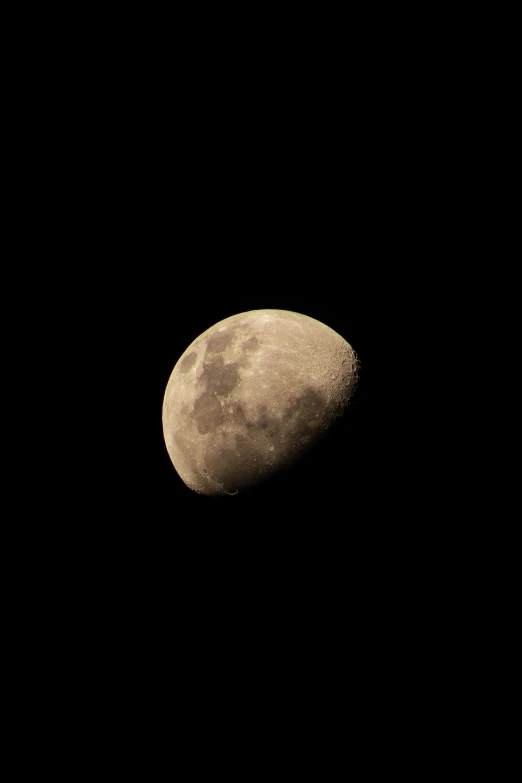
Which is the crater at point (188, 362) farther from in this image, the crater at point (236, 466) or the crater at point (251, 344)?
the crater at point (236, 466)

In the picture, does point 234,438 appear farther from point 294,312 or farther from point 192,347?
point 294,312

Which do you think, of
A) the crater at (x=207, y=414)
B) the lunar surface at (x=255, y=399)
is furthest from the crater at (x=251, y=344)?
the crater at (x=207, y=414)

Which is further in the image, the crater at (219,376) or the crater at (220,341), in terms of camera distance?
the crater at (220,341)

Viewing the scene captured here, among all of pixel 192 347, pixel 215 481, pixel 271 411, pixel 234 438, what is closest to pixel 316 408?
pixel 271 411

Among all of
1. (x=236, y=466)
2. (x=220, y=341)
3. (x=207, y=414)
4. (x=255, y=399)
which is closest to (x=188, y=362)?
(x=220, y=341)

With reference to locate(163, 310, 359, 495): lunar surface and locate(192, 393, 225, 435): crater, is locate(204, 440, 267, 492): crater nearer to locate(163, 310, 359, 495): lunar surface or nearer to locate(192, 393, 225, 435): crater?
locate(163, 310, 359, 495): lunar surface

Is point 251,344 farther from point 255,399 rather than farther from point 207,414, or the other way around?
point 207,414

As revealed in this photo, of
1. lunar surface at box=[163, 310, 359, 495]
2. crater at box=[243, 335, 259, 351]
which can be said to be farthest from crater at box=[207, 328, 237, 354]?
crater at box=[243, 335, 259, 351]

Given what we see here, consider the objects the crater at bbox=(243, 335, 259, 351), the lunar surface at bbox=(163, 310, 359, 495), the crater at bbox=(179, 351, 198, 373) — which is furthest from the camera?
the crater at bbox=(179, 351, 198, 373)
